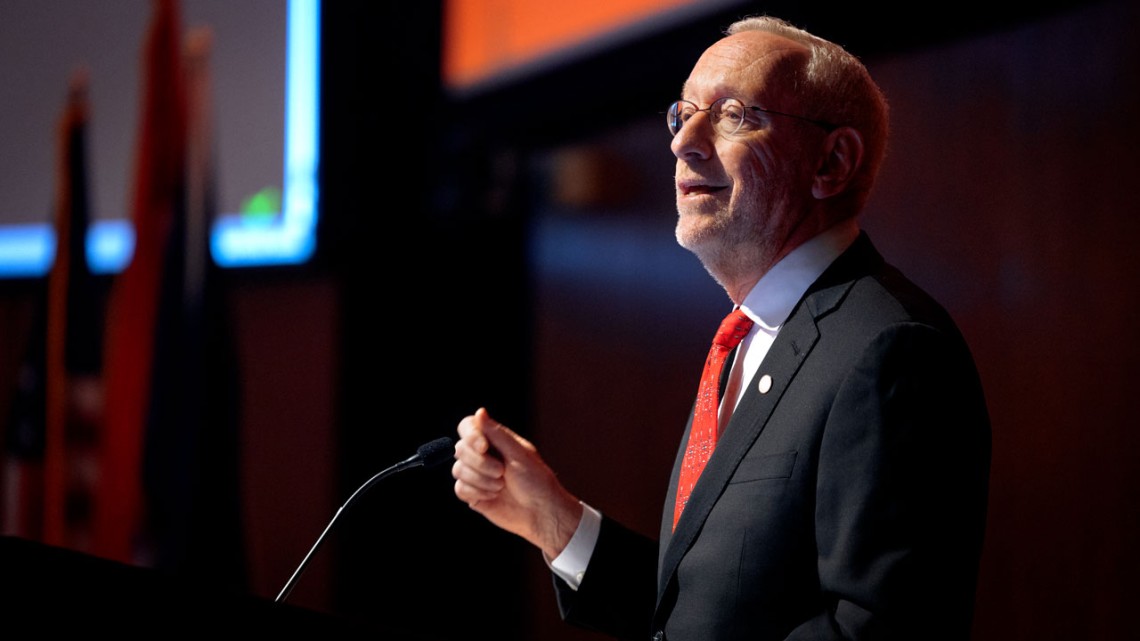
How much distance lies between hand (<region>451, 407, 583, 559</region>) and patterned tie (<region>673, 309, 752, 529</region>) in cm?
19

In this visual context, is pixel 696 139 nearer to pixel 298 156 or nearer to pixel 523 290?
pixel 523 290

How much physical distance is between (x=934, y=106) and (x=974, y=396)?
1297 mm

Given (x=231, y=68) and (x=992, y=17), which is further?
(x=231, y=68)

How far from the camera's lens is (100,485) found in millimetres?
3615

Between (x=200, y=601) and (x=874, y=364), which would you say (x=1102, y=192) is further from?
(x=200, y=601)

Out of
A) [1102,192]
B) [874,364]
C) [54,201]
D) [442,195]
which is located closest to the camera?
[874,364]

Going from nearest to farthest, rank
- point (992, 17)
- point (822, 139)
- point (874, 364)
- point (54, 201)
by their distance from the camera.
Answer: point (874, 364)
point (822, 139)
point (992, 17)
point (54, 201)

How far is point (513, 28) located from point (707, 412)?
2.21 metres

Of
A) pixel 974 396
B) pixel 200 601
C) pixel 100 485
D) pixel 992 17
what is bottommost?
pixel 100 485

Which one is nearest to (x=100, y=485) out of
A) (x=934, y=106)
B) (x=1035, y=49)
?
(x=934, y=106)

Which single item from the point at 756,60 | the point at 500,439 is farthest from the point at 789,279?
the point at 500,439

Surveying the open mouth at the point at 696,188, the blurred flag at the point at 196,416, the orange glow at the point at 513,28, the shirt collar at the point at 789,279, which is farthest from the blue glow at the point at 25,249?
the shirt collar at the point at 789,279

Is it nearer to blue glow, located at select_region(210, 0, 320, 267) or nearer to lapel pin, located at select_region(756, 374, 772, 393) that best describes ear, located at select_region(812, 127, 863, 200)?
lapel pin, located at select_region(756, 374, 772, 393)

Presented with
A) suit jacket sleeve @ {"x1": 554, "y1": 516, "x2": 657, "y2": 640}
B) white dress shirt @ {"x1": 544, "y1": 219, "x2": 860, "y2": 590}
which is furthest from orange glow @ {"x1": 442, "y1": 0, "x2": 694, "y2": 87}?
suit jacket sleeve @ {"x1": 554, "y1": 516, "x2": 657, "y2": 640}
